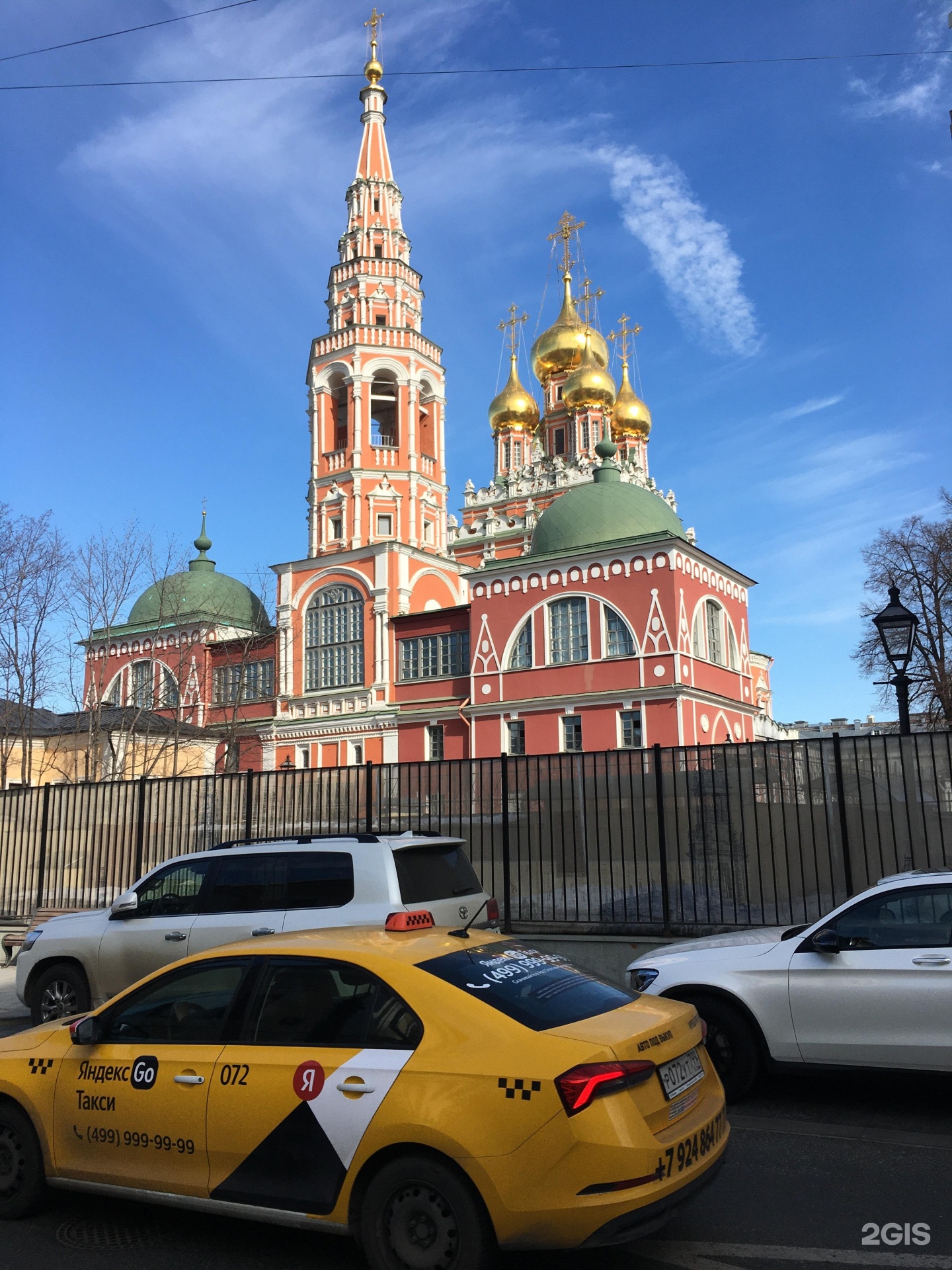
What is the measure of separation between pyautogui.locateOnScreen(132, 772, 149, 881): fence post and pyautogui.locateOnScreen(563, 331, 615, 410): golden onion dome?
46.0 meters

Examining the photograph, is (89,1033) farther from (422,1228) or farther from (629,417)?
(629,417)

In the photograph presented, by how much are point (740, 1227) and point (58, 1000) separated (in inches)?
270

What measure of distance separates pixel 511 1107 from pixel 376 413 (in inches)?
1781

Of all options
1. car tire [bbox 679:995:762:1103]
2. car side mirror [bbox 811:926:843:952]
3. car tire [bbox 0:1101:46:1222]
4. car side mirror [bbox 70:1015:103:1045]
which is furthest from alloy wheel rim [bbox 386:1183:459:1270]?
car side mirror [bbox 811:926:843:952]

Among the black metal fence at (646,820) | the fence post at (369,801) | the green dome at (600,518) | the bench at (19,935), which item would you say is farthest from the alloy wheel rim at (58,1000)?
the green dome at (600,518)

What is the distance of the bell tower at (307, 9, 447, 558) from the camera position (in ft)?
141

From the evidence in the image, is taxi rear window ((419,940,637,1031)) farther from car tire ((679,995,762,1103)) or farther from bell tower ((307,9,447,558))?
bell tower ((307,9,447,558))

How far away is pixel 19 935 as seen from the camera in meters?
14.2

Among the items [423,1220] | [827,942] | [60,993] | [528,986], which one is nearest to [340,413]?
[60,993]

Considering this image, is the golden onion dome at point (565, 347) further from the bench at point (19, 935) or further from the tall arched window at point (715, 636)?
the bench at point (19, 935)

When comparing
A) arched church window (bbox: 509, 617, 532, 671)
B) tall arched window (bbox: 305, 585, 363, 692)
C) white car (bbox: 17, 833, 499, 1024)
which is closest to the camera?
white car (bbox: 17, 833, 499, 1024)

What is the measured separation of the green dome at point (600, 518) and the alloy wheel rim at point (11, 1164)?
95.6 feet

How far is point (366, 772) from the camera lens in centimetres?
1229

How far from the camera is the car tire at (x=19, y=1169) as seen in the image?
4.95 m
